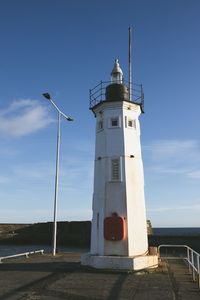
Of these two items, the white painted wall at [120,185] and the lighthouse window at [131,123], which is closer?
the white painted wall at [120,185]

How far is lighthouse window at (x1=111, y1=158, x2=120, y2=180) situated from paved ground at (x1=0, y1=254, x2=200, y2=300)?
168 inches

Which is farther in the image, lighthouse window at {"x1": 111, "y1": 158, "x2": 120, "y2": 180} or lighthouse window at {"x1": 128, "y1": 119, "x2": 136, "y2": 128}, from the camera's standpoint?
lighthouse window at {"x1": 128, "y1": 119, "x2": 136, "y2": 128}

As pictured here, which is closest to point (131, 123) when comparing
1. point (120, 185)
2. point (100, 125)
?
point (100, 125)

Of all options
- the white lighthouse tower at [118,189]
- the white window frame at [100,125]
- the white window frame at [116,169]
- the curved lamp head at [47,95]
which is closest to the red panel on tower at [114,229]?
the white lighthouse tower at [118,189]

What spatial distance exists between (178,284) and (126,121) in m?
8.06

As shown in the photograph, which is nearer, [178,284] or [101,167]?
[178,284]

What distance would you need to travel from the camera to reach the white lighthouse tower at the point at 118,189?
58.9 feet

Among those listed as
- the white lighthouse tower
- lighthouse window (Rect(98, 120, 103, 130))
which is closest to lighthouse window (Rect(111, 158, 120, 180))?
the white lighthouse tower

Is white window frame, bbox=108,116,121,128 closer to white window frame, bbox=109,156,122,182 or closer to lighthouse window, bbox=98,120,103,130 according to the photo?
lighthouse window, bbox=98,120,103,130

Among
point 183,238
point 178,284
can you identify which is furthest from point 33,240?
point 178,284

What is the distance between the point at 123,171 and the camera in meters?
18.7

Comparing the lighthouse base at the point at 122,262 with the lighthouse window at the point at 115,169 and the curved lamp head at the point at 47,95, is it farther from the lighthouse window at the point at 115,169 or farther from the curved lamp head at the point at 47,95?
the curved lamp head at the point at 47,95

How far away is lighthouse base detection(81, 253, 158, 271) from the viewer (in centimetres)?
1717

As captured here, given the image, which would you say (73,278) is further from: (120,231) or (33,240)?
(33,240)
